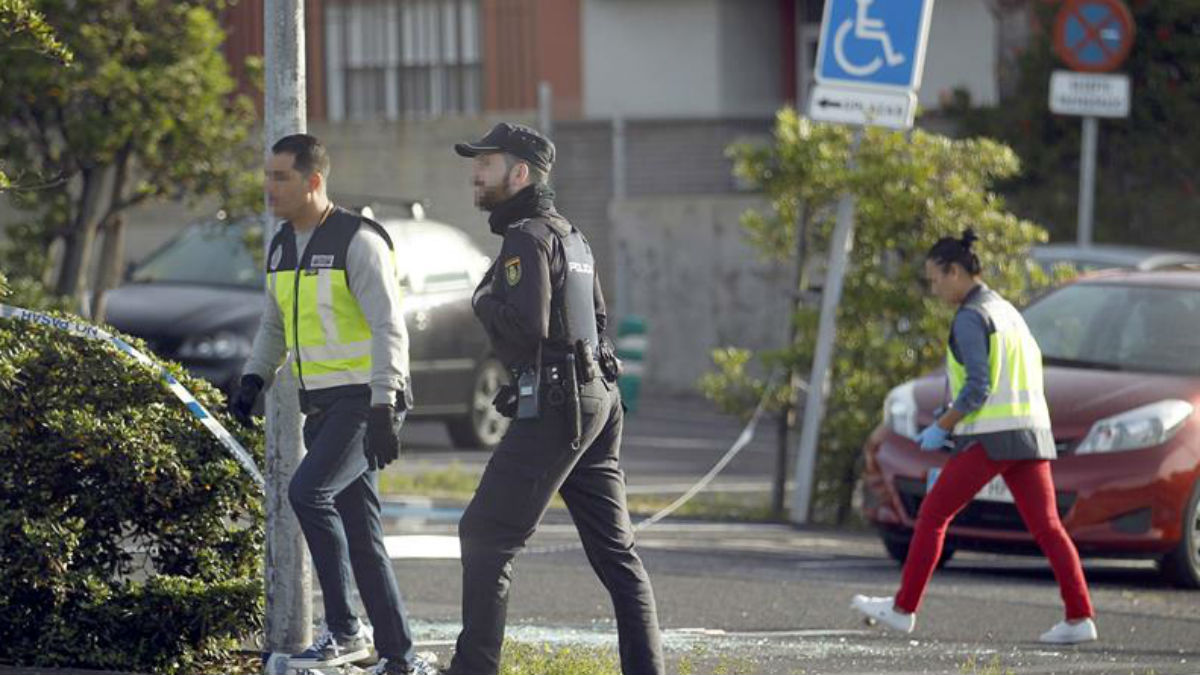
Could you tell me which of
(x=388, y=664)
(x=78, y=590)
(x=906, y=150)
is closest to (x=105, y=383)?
(x=78, y=590)

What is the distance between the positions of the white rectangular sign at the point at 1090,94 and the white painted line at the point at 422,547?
8467 millimetres

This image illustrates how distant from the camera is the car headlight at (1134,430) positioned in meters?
11.5

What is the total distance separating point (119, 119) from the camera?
14.9 meters

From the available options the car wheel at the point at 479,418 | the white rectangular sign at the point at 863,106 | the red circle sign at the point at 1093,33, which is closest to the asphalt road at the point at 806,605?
the white rectangular sign at the point at 863,106

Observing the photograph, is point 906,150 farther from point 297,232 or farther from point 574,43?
point 574,43

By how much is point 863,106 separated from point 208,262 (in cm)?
568

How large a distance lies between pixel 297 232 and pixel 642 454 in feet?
36.0

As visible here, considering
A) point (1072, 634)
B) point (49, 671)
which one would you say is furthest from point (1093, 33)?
point (49, 671)

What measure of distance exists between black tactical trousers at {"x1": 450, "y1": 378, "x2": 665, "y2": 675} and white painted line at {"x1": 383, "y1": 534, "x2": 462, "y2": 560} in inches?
173

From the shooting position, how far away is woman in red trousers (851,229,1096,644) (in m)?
9.53

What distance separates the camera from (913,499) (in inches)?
471

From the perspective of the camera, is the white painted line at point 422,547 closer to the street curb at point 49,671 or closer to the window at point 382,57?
the street curb at point 49,671

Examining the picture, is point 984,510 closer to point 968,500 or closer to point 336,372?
point 968,500

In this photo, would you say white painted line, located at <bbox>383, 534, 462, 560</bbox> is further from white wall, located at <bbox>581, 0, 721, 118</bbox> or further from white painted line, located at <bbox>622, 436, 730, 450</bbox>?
white wall, located at <bbox>581, 0, 721, 118</bbox>
